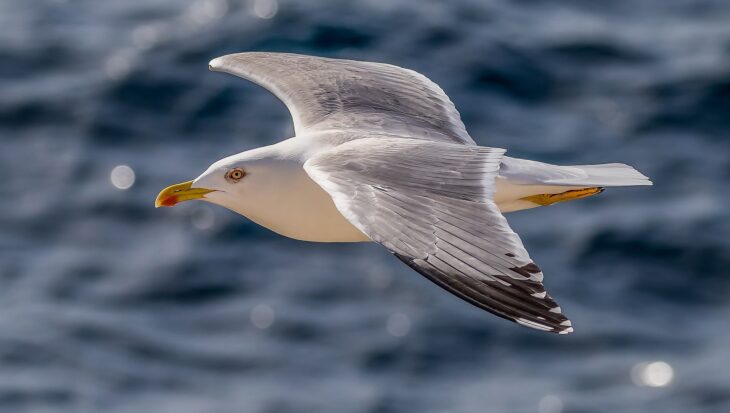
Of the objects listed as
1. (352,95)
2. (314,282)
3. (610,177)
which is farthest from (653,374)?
(610,177)

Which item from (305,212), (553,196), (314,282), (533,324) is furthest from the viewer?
(314,282)

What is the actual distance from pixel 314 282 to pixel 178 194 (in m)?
8.88

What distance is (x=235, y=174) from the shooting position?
8797 millimetres

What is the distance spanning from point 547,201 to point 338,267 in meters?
8.73

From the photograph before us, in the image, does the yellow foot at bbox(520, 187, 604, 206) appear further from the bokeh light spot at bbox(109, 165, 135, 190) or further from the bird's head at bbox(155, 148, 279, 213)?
the bokeh light spot at bbox(109, 165, 135, 190)

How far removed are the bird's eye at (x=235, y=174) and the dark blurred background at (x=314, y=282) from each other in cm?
898

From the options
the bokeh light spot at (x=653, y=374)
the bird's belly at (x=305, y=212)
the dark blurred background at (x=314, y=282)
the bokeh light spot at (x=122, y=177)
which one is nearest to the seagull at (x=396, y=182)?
the bird's belly at (x=305, y=212)

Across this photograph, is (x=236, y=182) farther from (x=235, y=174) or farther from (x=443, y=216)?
(x=443, y=216)

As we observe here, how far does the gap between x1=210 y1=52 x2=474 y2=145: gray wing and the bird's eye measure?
0.97 m

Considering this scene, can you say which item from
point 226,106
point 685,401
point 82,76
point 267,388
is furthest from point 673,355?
point 82,76

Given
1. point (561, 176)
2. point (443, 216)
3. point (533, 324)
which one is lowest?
point (533, 324)

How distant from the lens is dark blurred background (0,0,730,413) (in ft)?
58.0

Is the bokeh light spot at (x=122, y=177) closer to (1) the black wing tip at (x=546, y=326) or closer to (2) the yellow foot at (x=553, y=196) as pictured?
(2) the yellow foot at (x=553, y=196)

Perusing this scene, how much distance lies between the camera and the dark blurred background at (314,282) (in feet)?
58.0
